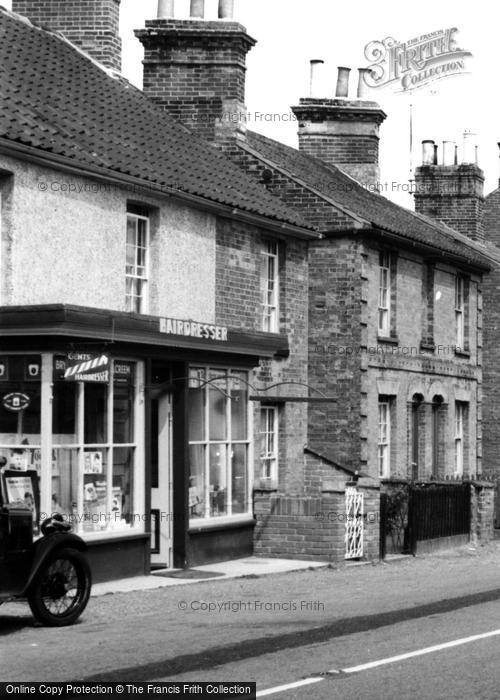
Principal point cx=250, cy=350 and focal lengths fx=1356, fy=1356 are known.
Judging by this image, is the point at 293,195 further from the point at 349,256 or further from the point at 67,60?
the point at 67,60

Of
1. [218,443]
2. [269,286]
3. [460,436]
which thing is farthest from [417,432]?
[218,443]

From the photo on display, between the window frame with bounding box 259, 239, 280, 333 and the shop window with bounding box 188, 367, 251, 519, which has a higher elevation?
the window frame with bounding box 259, 239, 280, 333

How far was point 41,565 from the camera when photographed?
13594 mm

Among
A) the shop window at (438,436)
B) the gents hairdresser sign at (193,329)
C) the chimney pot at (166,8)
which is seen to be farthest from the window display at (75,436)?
the shop window at (438,436)

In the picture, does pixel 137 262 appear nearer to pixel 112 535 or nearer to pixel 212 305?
pixel 212 305

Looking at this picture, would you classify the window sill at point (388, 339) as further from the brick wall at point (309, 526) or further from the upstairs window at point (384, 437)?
the brick wall at point (309, 526)

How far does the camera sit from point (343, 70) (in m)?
33.9

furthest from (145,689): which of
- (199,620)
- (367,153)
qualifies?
(367,153)

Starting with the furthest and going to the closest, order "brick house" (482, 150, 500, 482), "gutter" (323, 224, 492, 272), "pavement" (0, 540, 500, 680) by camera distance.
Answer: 1. "brick house" (482, 150, 500, 482)
2. "gutter" (323, 224, 492, 272)
3. "pavement" (0, 540, 500, 680)

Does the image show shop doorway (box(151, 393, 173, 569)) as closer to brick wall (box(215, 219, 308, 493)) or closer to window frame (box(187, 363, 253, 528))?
window frame (box(187, 363, 253, 528))

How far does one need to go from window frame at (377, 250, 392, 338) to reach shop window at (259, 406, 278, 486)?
14.5 ft

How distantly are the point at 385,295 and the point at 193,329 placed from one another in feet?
31.9

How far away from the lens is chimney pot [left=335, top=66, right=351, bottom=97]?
33906mm

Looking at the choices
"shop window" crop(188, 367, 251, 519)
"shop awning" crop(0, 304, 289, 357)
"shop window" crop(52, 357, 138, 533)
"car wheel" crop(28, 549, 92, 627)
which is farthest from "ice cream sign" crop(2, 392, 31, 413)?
"shop window" crop(188, 367, 251, 519)
